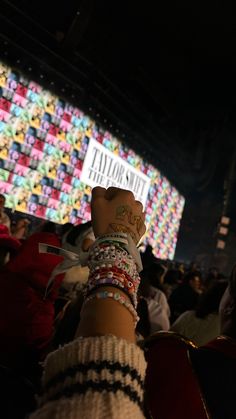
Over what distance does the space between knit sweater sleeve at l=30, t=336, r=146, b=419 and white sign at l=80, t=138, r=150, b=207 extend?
19.8 feet

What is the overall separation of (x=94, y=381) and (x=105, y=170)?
6.66m

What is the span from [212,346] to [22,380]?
3.42ft

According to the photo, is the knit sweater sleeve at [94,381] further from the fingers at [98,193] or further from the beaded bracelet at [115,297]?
the fingers at [98,193]

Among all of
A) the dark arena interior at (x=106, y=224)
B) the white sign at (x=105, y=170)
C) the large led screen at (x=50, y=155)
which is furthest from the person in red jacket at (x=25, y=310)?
the white sign at (x=105, y=170)

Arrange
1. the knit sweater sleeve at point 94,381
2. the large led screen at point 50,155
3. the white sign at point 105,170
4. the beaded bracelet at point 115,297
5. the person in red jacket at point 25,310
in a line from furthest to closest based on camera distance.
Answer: the white sign at point 105,170 → the large led screen at point 50,155 → the person in red jacket at point 25,310 → the beaded bracelet at point 115,297 → the knit sweater sleeve at point 94,381

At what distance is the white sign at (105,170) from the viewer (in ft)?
22.0

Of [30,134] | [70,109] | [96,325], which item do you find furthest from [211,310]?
[70,109]

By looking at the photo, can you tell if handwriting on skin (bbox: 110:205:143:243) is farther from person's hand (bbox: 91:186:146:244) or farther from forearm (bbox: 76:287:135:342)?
forearm (bbox: 76:287:135:342)

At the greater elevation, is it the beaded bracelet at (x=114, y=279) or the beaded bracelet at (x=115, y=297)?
the beaded bracelet at (x=114, y=279)

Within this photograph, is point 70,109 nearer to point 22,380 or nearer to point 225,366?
point 22,380

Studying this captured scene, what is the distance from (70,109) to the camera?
6316 mm

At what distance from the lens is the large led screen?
5.37 m

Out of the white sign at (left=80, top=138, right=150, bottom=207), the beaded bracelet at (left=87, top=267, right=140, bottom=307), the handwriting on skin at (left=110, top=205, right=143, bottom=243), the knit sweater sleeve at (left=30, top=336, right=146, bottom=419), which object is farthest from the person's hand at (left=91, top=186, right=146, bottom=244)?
the white sign at (left=80, top=138, right=150, bottom=207)

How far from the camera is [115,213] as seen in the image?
2.36ft
